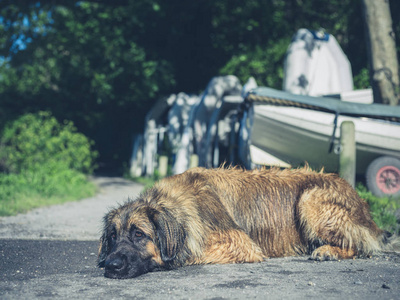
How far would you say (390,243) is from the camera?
4.91 metres

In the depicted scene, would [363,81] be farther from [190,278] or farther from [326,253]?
[190,278]

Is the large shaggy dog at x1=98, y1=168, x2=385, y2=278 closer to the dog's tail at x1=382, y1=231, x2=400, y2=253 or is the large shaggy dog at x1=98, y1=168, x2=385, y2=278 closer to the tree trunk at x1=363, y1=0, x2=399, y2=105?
the dog's tail at x1=382, y1=231, x2=400, y2=253

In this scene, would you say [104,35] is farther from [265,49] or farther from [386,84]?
[386,84]

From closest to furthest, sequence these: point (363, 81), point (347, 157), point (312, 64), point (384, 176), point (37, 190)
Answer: point (347, 157)
point (384, 176)
point (37, 190)
point (312, 64)
point (363, 81)

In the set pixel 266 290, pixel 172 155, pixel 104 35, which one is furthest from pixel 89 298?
pixel 104 35

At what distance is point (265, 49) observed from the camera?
1980cm

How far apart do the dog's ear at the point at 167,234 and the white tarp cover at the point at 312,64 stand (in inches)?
287

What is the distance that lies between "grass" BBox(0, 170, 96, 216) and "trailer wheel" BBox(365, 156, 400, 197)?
19.0 feet

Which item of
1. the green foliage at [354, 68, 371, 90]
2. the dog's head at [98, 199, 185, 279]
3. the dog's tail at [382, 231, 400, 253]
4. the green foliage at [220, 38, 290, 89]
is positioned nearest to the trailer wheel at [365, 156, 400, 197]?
the dog's tail at [382, 231, 400, 253]

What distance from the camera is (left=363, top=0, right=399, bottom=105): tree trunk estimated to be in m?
8.59

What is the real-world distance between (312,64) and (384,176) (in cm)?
348

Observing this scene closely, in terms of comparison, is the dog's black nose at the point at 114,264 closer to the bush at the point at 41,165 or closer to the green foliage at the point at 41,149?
the bush at the point at 41,165

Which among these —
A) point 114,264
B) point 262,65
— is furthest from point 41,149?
point 114,264

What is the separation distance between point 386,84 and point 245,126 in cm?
272
